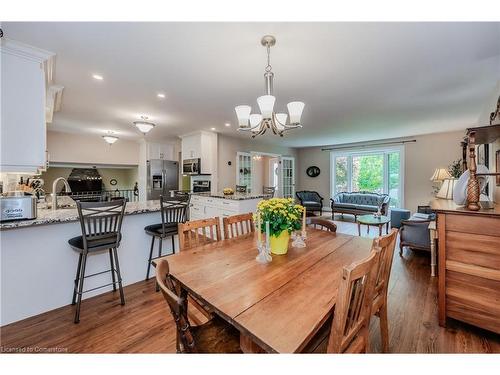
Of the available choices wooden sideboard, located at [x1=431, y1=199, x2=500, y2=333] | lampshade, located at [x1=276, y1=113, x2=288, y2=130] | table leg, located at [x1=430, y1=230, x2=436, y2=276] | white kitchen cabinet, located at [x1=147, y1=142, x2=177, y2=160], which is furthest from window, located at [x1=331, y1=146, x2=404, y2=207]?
lampshade, located at [x1=276, y1=113, x2=288, y2=130]

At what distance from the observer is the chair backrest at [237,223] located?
2030 millimetres

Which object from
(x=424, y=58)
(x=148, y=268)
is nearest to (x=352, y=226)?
(x=424, y=58)

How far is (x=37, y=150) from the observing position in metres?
2.04

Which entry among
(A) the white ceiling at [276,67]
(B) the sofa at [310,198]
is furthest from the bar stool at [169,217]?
(B) the sofa at [310,198]

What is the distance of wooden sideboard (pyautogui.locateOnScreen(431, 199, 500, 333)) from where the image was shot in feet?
5.37

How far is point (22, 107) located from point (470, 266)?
4002mm

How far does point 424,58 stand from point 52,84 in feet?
13.4

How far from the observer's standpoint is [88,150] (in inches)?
227

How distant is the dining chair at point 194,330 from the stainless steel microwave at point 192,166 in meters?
4.38

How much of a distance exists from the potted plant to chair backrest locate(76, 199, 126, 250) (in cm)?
143

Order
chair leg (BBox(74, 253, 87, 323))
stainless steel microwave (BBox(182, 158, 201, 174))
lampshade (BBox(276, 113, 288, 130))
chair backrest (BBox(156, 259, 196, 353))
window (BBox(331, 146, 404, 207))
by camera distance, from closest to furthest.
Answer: chair backrest (BBox(156, 259, 196, 353)), chair leg (BBox(74, 253, 87, 323)), lampshade (BBox(276, 113, 288, 130)), stainless steel microwave (BBox(182, 158, 201, 174)), window (BBox(331, 146, 404, 207))

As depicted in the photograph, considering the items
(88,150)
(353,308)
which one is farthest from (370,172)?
(88,150)

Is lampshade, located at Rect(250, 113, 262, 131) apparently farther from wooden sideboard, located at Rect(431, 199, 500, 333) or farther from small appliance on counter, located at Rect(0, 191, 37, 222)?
small appliance on counter, located at Rect(0, 191, 37, 222)
